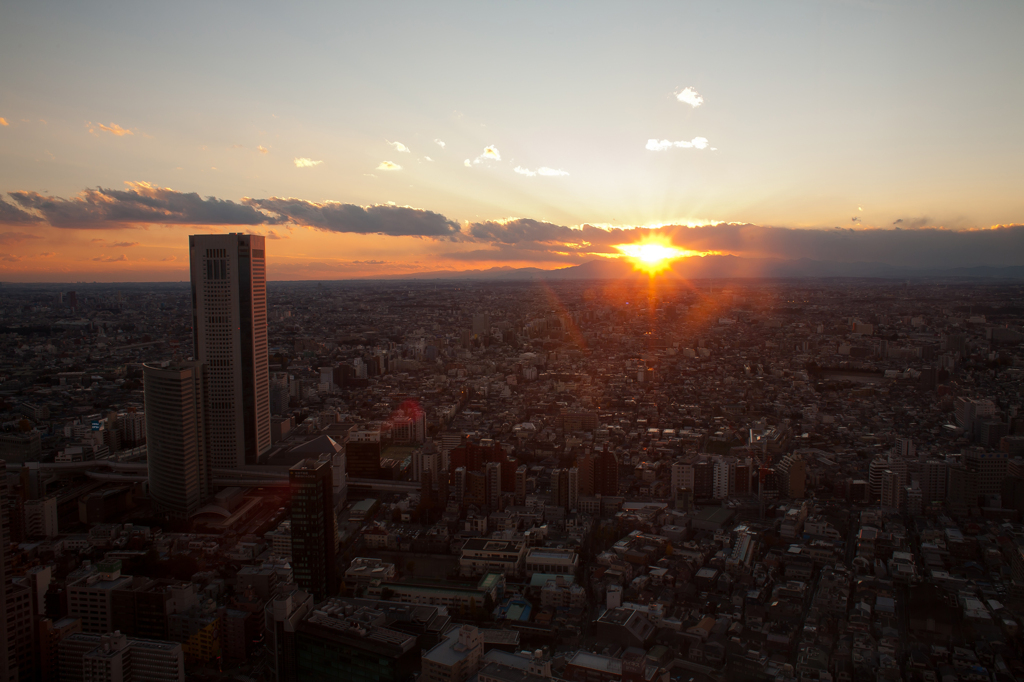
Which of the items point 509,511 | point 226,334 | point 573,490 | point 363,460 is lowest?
point 509,511

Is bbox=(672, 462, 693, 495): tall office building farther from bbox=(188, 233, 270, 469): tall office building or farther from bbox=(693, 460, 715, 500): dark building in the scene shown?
bbox=(188, 233, 270, 469): tall office building

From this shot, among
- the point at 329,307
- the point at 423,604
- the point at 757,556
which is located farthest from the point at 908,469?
the point at 329,307

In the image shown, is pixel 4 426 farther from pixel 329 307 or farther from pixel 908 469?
pixel 329 307

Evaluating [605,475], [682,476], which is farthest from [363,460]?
[682,476]

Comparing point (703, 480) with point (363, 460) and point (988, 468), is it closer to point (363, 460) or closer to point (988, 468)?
point (988, 468)

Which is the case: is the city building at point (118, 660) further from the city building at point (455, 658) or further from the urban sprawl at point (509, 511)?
the city building at point (455, 658)

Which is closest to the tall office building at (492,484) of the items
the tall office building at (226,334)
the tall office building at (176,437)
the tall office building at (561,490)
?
the tall office building at (561,490)

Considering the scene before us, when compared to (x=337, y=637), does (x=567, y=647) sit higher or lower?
lower
